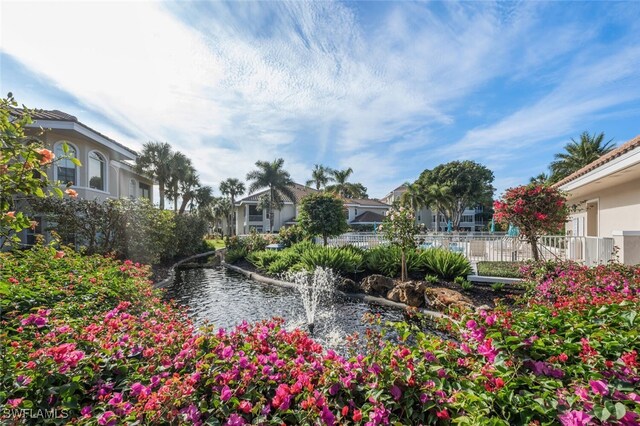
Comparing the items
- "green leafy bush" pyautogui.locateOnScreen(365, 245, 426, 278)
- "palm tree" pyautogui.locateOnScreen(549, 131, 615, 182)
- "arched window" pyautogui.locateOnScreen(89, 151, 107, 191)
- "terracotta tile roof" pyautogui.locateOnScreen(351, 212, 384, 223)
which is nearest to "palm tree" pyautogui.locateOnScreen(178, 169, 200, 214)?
"arched window" pyautogui.locateOnScreen(89, 151, 107, 191)

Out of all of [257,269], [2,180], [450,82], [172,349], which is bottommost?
[257,269]

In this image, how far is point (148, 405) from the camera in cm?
162

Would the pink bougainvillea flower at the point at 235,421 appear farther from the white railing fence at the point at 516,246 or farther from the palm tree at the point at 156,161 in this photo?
the palm tree at the point at 156,161

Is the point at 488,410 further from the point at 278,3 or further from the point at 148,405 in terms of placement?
the point at 278,3

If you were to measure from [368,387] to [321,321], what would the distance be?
5.67 m

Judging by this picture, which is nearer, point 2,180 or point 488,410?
point 488,410

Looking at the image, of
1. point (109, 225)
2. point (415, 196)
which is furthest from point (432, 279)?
point (415, 196)

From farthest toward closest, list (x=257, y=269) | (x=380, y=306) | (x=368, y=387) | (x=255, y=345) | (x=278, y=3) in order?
1. (x=257, y=269)
2. (x=380, y=306)
3. (x=278, y=3)
4. (x=255, y=345)
5. (x=368, y=387)

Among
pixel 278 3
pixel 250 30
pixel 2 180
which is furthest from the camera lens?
pixel 250 30

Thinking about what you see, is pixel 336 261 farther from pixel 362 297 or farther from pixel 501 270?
pixel 501 270

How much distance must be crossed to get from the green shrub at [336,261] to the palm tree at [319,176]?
38.0 m

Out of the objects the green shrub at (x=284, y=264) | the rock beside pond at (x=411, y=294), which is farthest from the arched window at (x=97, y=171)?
the rock beside pond at (x=411, y=294)

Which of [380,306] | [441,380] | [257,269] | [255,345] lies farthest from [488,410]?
[257,269]

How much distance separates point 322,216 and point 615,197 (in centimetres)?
1211
